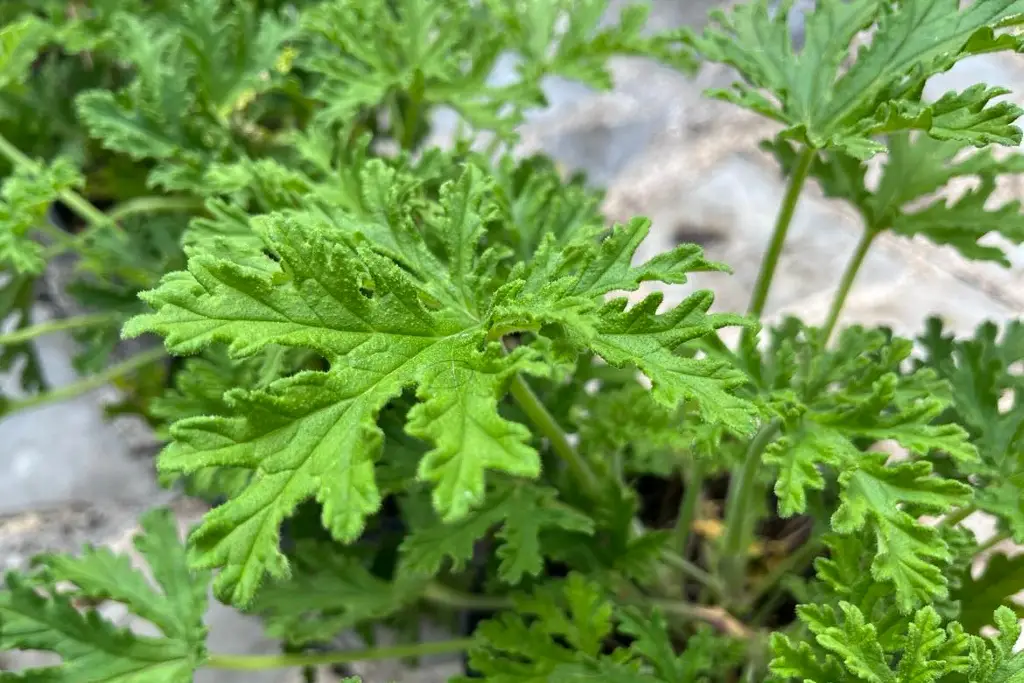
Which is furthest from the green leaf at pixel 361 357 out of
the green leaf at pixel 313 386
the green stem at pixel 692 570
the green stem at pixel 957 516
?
the green stem at pixel 692 570

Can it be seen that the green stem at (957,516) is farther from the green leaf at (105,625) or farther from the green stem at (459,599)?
the green leaf at (105,625)

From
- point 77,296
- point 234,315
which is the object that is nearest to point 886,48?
point 234,315

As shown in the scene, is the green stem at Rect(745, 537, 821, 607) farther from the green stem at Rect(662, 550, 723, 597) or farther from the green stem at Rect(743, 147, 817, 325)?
the green stem at Rect(743, 147, 817, 325)

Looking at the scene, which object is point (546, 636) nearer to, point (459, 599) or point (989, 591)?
point (459, 599)

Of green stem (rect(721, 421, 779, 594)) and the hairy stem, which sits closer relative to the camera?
green stem (rect(721, 421, 779, 594))

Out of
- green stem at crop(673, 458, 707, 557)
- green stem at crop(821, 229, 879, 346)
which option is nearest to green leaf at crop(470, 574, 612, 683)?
green stem at crop(673, 458, 707, 557)

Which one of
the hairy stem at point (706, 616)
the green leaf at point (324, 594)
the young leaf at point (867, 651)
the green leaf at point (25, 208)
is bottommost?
the green leaf at point (324, 594)

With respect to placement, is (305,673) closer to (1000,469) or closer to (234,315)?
(234,315)
